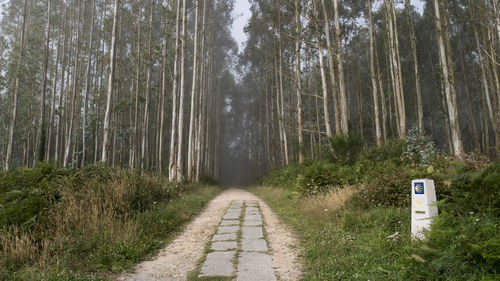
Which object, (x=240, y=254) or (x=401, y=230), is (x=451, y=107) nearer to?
(x=401, y=230)

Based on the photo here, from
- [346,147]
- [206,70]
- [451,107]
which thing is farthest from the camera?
[206,70]

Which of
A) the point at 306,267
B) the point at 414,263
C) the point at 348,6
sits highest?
the point at 348,6

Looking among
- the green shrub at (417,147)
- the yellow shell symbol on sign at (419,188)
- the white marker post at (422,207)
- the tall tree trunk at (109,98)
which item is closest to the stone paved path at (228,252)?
the white marker post at (422,207)

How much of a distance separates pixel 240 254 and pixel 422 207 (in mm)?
2376

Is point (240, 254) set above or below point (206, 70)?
below

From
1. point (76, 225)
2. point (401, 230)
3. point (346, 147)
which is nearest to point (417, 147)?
point (346, 147)

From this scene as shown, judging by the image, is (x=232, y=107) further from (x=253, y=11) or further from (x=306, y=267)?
(x=306, y=267)

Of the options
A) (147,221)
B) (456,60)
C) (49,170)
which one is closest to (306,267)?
(147,221)

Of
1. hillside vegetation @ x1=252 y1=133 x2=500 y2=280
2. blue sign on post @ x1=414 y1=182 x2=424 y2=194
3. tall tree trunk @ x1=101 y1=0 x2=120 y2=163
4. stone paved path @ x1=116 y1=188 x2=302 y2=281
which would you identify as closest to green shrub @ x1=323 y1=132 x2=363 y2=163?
hillside vegetation @ x1=252 y1=133 x2=500 y2=280

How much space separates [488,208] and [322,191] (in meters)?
4.60

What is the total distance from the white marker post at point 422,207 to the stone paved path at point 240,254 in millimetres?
1769

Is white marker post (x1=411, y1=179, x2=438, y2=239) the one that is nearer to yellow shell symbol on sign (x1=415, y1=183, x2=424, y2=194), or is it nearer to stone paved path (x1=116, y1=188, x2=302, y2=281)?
yellow shell symbol on sign (x1=415, y1=183, x2=424, y2=194)

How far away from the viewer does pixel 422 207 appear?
3332 mm

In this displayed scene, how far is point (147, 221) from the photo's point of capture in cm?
527
